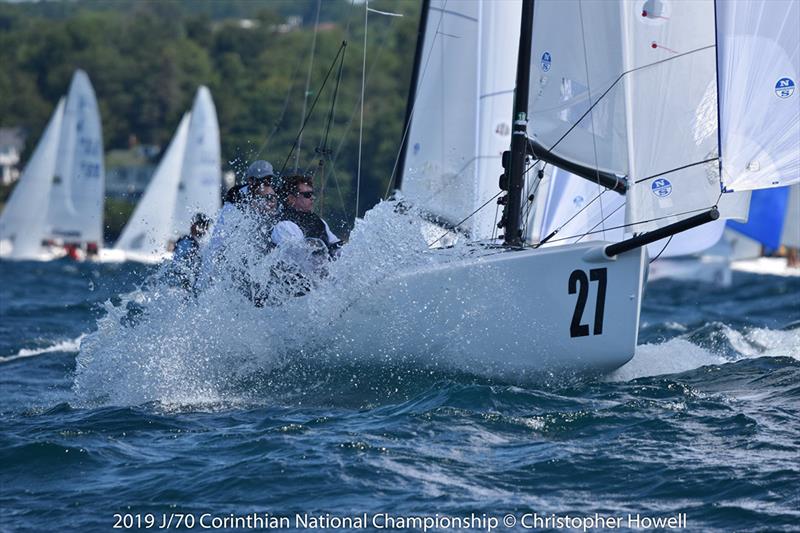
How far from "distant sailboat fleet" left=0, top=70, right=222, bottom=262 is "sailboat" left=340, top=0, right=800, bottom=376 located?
23263 millimetres

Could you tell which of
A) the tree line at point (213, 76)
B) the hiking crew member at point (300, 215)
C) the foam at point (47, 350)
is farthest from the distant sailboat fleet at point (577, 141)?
the tree line at point (213, 76)

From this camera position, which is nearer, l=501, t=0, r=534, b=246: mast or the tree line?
l=501, t=0, r=534, b=246: mast

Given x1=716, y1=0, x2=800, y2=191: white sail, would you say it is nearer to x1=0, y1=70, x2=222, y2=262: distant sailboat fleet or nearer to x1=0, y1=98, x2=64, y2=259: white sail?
x1=0, y1=70, x2=222, y2=262: distant sailboat fleet

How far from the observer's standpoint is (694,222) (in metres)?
6.25

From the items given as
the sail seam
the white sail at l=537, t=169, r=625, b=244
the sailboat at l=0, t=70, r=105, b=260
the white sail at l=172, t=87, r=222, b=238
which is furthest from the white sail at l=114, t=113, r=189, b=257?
the sail seam

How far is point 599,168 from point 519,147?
16.9 inches

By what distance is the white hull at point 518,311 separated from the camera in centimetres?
638

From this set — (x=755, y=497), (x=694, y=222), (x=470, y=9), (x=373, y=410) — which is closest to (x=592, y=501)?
(x=755, y=497)

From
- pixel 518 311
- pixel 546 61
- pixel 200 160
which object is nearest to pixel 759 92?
pixel 546 61

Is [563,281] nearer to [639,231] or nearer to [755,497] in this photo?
[639,231]

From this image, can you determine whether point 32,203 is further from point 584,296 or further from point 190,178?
point 584,296

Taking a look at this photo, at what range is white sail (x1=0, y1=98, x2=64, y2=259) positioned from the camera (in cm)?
3145

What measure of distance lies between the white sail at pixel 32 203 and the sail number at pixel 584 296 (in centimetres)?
2660

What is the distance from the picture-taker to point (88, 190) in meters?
31.6
